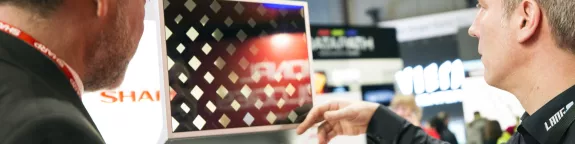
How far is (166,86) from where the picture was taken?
129 centimetres

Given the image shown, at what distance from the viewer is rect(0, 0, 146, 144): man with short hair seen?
2.63 ft

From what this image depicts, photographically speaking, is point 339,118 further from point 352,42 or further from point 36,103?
point 352,42

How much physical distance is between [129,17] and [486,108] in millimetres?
7549

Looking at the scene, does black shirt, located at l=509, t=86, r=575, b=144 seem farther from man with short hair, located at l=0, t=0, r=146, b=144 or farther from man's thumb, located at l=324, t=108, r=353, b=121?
man with short hair, located at l=0, t=0, r=146, b=144

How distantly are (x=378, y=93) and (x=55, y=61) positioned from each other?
18.4ft

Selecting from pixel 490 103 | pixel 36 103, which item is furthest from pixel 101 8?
pixel 490 103

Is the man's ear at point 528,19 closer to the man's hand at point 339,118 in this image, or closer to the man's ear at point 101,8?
the man's hand at point 339,118

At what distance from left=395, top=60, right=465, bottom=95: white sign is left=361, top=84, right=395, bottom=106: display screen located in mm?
2435

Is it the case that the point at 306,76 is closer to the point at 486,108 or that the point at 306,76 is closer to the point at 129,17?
the point at 129,17

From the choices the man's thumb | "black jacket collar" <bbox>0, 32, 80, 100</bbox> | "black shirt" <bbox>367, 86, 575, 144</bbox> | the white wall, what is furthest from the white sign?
"black jacket collar" <bbox>0, 32, 80, 100</bbox>

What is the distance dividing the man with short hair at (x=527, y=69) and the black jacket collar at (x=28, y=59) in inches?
Result: 27.5

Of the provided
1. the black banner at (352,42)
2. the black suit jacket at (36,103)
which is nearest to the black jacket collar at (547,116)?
the black suit jacket at (36,103)

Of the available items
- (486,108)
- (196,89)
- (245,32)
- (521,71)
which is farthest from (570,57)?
(486,108)

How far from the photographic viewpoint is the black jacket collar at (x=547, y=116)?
1497 mm
